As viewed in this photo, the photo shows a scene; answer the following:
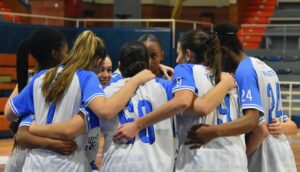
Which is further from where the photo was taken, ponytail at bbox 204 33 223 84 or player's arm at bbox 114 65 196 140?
ponytail at bbox 204 33 223 84

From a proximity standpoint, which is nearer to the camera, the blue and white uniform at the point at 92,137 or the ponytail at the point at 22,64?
Result: the blue and white uniform at the point at 92,137

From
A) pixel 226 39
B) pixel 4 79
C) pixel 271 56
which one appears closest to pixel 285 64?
pixel 271 56

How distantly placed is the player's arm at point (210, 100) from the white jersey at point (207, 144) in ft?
0.20

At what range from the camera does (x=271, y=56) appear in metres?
19.3

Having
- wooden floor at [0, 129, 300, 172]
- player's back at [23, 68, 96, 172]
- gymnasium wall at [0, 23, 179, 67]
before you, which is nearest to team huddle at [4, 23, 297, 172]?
player's back at [23, 68, 96, 172]

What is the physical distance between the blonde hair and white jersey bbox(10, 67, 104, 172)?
0.03 metres

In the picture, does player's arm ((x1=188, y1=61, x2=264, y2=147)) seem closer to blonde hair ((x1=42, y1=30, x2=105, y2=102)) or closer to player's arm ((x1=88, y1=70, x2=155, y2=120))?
player's arm ((x1=88, y1=70, x2=155, y2=120))

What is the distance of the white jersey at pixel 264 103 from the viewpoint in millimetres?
3922

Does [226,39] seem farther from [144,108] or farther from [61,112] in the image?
[61,112]

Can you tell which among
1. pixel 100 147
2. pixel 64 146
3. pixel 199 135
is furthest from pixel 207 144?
pixel 100 147

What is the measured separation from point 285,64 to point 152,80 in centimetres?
1553

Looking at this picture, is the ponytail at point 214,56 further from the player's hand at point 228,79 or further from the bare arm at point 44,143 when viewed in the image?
the bare arm at point 44,143

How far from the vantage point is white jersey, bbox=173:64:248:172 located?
12.7 feet

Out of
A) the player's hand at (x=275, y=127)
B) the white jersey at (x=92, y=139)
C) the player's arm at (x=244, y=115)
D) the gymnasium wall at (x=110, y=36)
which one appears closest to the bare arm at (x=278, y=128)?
the player's hand at (x=275, y=127)
